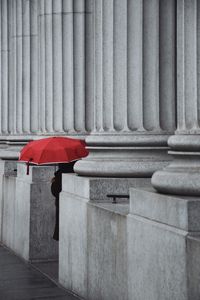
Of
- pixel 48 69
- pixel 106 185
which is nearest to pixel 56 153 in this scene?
pixel 106 185

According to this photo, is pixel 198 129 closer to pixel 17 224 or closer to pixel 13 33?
pixel 17 224

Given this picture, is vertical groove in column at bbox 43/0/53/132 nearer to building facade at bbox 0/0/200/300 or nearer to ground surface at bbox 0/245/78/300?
building facade at bbox 0/0/200/300

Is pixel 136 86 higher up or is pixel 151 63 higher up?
pixel 151 63

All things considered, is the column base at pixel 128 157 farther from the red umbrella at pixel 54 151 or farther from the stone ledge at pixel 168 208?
the stone ledge at pixel 168 208

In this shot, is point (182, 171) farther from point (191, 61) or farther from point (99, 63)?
point (99, 63)

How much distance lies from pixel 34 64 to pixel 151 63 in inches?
404

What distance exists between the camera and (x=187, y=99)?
12.3 m

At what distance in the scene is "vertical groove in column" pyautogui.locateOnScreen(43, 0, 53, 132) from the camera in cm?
2159

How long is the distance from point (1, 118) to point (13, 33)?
3705mm

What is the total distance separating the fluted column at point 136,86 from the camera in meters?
15.7

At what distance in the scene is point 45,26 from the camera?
21828mm

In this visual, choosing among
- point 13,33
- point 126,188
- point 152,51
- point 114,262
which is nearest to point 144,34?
point 152,51

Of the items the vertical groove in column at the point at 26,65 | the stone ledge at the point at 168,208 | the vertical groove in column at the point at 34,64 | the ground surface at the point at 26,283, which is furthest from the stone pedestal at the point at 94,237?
the vertical groove in column at the point at 26,65

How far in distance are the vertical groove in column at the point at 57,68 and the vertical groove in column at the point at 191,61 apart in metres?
9.15
